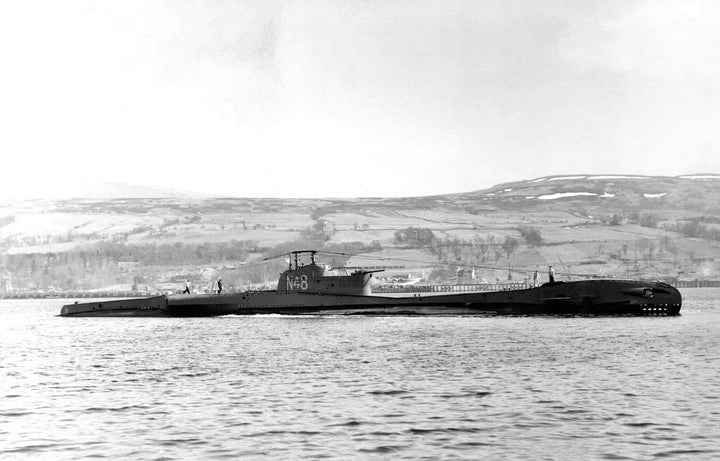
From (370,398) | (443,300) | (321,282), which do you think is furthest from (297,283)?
(370,398)

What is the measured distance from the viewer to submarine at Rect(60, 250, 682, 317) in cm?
7306

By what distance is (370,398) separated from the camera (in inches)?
1200

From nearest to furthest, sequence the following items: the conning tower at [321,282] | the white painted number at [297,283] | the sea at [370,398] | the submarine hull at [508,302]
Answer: the sea at [370,398] < the submarine hull at [508,302] < the conning tower at [321,282] < the white painted number at [297,283]

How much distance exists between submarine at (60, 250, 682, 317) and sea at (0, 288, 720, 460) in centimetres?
1584

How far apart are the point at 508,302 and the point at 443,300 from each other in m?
5.32

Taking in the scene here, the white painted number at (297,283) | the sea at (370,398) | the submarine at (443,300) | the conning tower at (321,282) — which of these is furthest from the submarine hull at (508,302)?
the sea at (370,398)

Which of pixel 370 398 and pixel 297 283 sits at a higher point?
pixel 297 283

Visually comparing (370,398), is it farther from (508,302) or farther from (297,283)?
(297,283)

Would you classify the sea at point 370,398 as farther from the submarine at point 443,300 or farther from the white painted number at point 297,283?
the white painted number at point 297,283

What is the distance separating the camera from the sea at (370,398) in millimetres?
22823

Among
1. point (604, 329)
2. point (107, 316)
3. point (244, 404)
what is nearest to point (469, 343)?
point (604, 329)

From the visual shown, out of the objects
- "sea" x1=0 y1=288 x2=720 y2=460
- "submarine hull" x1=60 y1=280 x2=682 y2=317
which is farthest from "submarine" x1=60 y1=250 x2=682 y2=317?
"sea" x1=0 y1=288 x2=720 y2=460

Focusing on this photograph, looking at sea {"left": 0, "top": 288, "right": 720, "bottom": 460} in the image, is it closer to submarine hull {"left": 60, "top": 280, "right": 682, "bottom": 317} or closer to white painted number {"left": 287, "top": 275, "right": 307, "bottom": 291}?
submarine hull {"left": 60, "top": 280, "right": 682, "bottom": 317}

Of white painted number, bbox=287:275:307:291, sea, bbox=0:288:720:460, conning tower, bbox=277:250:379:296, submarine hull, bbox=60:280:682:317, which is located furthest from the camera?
white painted number, bbox=287:275:307:291
